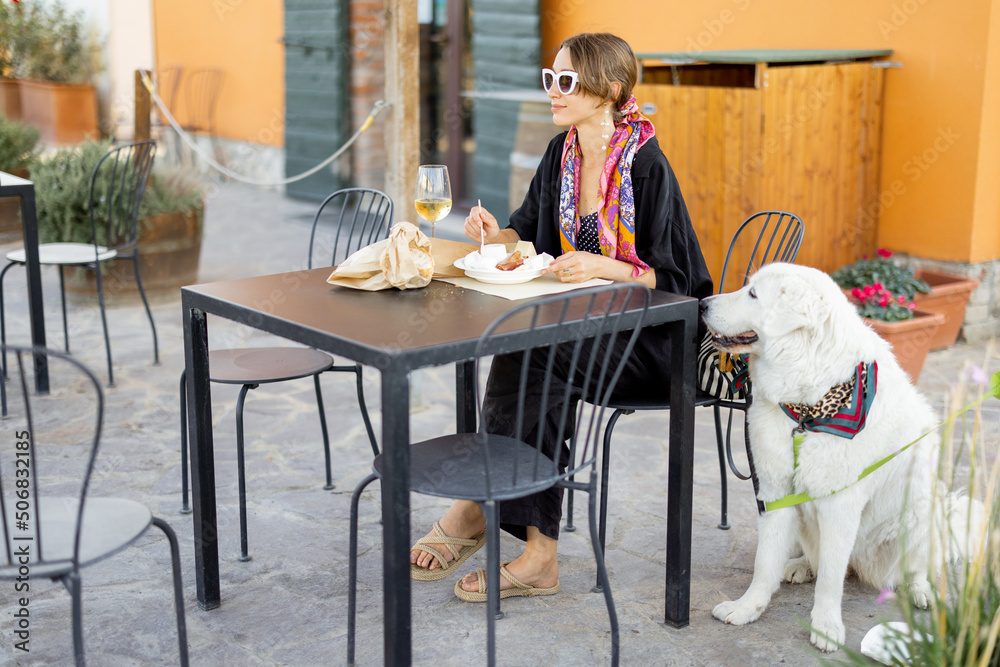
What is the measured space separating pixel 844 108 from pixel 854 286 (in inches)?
35.6

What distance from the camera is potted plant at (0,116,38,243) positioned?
746 cm

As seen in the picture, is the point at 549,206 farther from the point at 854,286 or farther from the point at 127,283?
the point at 127,283

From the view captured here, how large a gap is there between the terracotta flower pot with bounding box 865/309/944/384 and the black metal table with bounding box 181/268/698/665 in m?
2.12

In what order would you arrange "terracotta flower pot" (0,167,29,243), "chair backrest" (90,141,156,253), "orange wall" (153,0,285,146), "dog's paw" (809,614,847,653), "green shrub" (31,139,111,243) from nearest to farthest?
"dog's paw" (809,614,847,653) → "chair backrest" (90,141,156,253) → "green shrub" (31,139,111,243) → "terracotta flower pot" (0,167,29,243) → "orange wall" (153,0,285,146)

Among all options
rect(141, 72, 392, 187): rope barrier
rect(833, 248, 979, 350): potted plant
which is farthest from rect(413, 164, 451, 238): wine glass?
rect(833, 248, 979, 350): potted plant

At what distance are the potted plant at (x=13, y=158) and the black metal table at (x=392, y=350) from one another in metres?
5.56

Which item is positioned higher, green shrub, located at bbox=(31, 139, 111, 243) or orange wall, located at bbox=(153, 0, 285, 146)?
orange wall, located at bbox=(153, 0, 285, 146)

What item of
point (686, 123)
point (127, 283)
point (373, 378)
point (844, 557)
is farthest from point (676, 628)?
point (127, 283)

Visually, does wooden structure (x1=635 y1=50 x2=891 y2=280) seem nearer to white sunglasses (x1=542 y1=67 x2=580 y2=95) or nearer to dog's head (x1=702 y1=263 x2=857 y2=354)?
white sunglasses (x1=542 y1=67 x2=580 y2=95)

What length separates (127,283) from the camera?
581 centimetres

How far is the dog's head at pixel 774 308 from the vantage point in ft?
7.67

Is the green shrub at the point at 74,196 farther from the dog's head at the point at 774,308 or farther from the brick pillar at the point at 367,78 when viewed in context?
the dog's head at the point at 774,308

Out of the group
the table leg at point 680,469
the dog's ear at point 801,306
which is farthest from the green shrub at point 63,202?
the dog's ear at point 801,306

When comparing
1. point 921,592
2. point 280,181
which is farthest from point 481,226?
point 280,181
